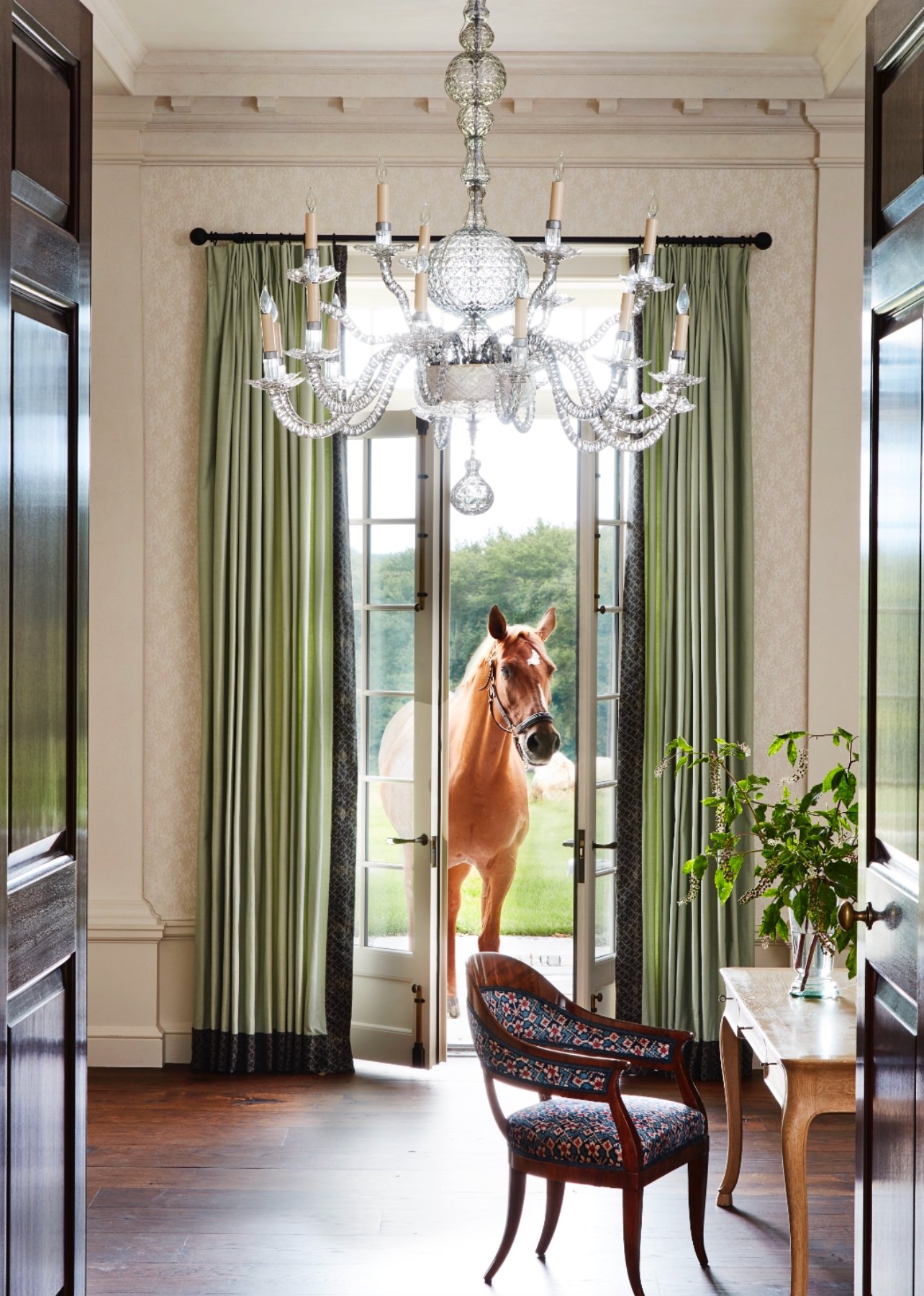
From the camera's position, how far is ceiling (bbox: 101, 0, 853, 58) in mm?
4156

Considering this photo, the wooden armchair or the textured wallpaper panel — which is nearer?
the wooden armchair

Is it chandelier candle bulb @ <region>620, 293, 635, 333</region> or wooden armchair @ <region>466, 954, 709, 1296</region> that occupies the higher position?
chandelier candle bulb @ <region>620, 293, 635, 333</region>

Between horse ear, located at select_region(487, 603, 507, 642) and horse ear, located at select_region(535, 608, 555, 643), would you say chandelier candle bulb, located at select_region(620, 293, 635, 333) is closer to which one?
horse ear, located at select_region(487, 603, 507, 642)

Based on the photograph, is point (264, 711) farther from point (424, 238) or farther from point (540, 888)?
point (540, 888)

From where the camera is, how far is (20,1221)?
6.30ft

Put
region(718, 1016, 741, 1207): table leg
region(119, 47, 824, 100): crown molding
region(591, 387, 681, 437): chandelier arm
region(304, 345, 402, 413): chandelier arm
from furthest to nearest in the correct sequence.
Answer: region(119, 47, 824, 100): crown molding, region(718, 1016, 741, 1207): table leg, region(591, 387, 681, 437): chandelier arm, region(304, 345, 402, 413): chandelier arm

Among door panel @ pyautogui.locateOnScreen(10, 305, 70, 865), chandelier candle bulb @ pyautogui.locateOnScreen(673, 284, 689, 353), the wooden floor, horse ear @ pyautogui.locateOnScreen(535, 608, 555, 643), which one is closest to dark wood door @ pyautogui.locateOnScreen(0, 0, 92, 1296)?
door panel @ pyautogui.locateOnScreen(10, 305, 70, 865)

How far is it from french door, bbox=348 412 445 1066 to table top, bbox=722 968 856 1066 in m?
1.49

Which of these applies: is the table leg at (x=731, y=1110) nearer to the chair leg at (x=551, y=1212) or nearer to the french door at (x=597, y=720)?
the chair leg at (x=551, y=1212)

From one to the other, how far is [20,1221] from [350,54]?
4.19m

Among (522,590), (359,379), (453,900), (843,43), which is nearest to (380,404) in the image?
(359,379)

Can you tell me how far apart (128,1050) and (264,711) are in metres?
1.49

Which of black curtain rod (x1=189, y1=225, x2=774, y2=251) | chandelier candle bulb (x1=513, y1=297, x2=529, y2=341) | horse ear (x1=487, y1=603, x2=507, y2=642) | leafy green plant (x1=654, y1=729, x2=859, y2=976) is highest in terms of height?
black curtain rod (x1=189, y1=225, x2=774, y2=251)

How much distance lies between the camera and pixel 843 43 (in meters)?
4.26
